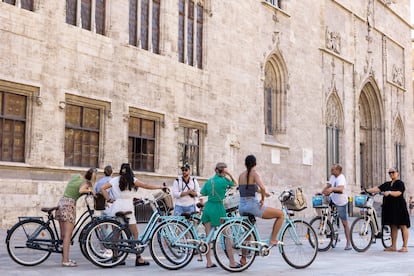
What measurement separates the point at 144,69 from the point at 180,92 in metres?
1.81

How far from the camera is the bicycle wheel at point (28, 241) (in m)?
9.20

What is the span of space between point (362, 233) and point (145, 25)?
402 inches

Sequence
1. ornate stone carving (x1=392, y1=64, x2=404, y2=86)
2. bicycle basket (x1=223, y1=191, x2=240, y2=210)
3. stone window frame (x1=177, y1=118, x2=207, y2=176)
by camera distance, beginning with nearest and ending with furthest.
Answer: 1. bicycle basket (x1=223, y1=191, x2=240, y2=210)
2. stone window frame (x1=177, y1=118, x2=207, y2=176)
3. ornate stone carving (x1=392, y1=64, x2=404, y2=86)

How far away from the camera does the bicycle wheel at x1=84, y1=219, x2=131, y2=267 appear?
9234 millimetres

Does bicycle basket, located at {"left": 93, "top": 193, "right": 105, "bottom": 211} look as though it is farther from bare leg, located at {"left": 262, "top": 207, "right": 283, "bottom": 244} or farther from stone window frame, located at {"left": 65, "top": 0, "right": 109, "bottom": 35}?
stone window frame, located at {"left": 65, "top": 0, "right": 109, "bottom": 35}

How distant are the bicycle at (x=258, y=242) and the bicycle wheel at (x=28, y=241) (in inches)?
99.3

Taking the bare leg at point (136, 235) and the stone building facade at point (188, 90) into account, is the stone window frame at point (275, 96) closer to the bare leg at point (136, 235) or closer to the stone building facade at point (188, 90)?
the stone building facade at point (188, 90)

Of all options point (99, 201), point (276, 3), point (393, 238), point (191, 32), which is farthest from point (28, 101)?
point (276, 3)

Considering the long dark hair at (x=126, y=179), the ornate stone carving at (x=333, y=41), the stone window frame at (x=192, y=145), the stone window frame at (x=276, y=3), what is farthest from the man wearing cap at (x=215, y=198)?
the ornate stone carving at (x=333, y=41)

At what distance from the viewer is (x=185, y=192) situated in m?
10.5

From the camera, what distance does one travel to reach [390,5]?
38.2 meters

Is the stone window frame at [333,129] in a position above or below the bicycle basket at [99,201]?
above

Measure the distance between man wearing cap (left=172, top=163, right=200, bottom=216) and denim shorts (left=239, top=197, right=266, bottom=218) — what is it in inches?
53.6

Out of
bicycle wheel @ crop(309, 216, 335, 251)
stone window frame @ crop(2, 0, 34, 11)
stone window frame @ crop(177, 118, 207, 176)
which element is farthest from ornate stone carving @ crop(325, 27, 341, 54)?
bicycle wheel @ crop(309, 216, 335, 251)
